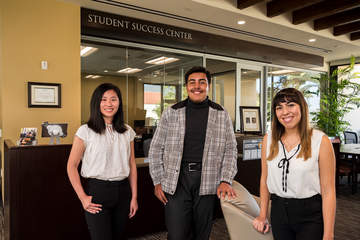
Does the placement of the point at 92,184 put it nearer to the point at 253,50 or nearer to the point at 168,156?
the point at 168,156

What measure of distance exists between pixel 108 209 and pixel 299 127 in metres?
1.31

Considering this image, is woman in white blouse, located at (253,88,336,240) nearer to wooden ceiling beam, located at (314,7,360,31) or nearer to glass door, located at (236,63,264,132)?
wooden ceiling beam, located at (314,7,360,31)

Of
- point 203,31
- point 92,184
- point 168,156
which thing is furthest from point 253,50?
point 92,184

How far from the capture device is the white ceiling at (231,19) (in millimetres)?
4258

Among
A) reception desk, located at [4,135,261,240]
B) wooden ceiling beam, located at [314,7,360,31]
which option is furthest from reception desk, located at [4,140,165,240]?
wooden ceiling beam, located at [314,7,360,31]

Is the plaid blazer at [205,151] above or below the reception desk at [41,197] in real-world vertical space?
above

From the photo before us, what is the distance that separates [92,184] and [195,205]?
74 cm

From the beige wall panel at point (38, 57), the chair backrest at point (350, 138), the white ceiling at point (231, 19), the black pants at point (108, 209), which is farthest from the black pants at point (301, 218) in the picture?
the chair backrest at point (350, 138)

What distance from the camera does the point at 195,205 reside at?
6.26 ft

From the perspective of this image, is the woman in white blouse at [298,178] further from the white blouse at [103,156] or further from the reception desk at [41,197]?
the reception desk at [41,197]

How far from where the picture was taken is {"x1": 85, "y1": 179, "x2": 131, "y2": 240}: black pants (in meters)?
1.67

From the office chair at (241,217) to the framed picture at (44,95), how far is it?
342 cm

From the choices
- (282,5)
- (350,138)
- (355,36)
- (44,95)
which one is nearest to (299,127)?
(282,5)

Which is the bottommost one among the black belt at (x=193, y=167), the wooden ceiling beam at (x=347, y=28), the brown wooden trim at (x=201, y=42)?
the black belt at (x=193, y=167)
